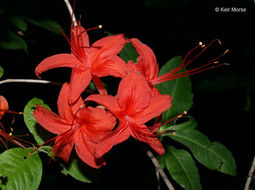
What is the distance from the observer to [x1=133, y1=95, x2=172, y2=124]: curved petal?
144cm

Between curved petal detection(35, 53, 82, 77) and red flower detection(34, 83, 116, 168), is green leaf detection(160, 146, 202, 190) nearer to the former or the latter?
red flower detection(34, 83, 116, 168)

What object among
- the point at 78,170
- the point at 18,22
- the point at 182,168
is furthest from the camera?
the point at 18,22

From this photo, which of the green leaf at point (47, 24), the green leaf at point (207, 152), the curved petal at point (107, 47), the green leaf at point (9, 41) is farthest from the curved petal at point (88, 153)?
the green leaf at point (47, 24)

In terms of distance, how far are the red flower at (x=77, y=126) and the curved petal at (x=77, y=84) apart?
1.6 inches

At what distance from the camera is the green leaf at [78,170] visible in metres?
1.60

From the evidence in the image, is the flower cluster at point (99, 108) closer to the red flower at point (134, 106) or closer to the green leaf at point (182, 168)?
the red flower at point (134, 106)

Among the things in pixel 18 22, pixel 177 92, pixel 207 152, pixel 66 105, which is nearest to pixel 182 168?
pixel 207 152

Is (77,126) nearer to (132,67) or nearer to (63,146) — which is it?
(63,146)

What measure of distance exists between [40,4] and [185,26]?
1.87 meters

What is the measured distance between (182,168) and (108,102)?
32.8 inches

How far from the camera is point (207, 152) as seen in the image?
216cm

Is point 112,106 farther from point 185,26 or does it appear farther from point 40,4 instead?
point 185,26

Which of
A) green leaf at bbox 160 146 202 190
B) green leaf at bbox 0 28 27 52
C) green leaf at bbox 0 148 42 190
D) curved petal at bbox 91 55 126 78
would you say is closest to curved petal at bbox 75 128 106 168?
green leaf at bbox 0 148 42 190

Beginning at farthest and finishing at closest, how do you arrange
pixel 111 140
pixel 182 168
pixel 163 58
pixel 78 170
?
pixel 163 58
pixel 182 168
pixel 78 170
pixel 111 140
